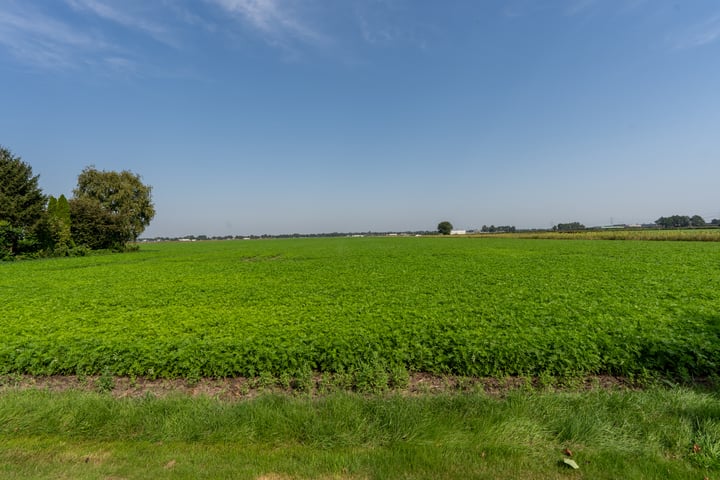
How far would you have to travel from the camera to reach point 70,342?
6879mm

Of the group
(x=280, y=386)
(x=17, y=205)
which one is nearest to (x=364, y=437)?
(x=280, y=386)

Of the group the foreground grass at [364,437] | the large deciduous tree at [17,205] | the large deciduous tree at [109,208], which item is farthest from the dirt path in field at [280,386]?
the large deciduous tree at [109,208]

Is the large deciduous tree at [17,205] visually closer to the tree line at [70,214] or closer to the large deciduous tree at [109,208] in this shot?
the tree line at [70,214]

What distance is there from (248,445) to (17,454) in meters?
2.53

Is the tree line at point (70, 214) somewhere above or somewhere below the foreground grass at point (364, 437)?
above

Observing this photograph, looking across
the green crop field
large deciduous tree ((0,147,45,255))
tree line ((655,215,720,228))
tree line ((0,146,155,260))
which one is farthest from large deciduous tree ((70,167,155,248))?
tree line ((655,215,720,228))

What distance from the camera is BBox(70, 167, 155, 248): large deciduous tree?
44750 mm

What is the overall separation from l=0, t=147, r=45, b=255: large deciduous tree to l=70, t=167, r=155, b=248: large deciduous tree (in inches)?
229

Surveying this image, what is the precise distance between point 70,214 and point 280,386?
55.6 meters

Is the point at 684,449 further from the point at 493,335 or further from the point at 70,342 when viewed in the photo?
the point at 70,342

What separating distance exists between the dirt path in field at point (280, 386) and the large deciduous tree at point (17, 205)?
146ft

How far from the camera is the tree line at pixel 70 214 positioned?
3591 cm

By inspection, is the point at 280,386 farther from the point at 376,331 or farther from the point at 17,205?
the point at 17,205

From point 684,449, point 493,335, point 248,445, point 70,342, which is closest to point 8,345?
point 70,342
